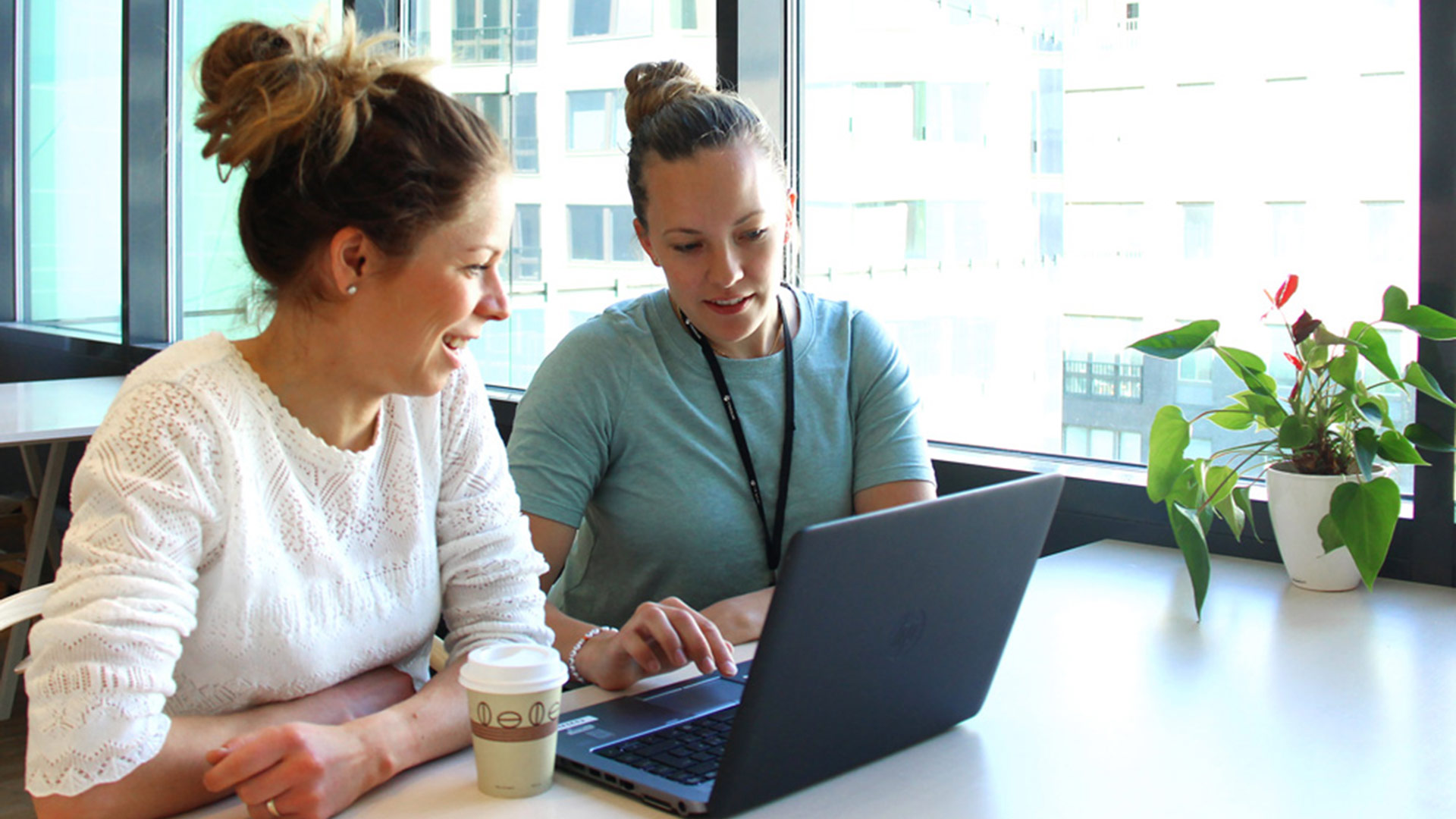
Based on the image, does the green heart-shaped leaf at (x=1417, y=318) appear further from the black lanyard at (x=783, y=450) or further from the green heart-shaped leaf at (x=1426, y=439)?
the black lanyard at (x=783, y=450)

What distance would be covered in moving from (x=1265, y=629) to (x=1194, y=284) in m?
0.73

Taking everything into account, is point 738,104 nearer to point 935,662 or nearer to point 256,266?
point 256,266

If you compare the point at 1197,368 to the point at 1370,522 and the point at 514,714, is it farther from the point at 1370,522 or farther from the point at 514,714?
the point at 514,714

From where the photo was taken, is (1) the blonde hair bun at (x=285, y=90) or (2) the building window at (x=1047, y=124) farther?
(2) the building window at (x=1047, y=124)

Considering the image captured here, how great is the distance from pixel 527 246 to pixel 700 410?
65.4 inches

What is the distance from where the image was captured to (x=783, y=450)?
1679 millimetres

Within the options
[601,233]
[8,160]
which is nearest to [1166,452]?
[601,233]

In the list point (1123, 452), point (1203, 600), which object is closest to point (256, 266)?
point (1203, 600)

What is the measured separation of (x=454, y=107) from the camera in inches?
45.3

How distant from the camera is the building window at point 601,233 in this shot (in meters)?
2.97

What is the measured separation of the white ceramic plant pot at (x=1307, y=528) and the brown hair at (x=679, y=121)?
2.55 ft

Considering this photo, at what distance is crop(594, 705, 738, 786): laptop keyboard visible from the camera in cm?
97

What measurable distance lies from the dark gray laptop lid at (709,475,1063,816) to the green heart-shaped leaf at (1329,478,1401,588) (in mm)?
Answer: 579

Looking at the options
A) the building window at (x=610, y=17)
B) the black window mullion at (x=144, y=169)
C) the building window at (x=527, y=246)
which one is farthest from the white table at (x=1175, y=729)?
the black window mullion at (x=144, y=169)
